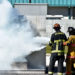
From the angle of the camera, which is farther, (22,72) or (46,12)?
(46,12)

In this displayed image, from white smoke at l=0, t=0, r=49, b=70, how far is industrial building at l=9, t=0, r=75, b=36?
77cm

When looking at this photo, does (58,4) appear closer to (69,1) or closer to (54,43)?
Answer: (69,1)

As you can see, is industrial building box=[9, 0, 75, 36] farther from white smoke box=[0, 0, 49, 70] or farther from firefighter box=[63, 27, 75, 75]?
firefighter box=[63, 27, 75, 75]

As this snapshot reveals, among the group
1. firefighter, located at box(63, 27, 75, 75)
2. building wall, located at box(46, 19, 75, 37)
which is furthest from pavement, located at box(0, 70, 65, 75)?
building wall, located at box(46, 19, 75, 37)

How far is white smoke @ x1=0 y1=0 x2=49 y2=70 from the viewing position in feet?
29.5

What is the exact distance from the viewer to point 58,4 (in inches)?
934

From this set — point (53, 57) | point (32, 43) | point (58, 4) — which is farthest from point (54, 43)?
point (58, 4)

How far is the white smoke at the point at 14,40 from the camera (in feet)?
29.5

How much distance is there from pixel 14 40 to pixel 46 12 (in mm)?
9584

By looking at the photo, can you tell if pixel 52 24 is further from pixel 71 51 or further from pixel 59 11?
pixel 59 11

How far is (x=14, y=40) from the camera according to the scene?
9.03 meters

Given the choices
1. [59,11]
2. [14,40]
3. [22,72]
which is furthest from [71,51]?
[59,11]

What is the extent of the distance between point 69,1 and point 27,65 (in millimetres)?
15339

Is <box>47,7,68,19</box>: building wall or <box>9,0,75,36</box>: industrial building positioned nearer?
<box>9,0,75,36</box>: industrial building
